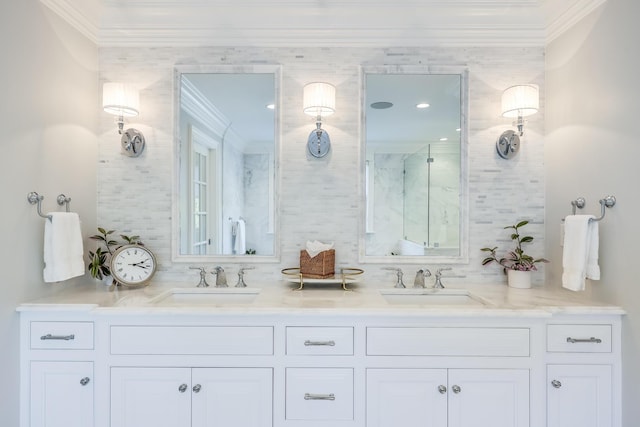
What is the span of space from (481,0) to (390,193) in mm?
1208

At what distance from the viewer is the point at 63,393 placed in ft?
5.25

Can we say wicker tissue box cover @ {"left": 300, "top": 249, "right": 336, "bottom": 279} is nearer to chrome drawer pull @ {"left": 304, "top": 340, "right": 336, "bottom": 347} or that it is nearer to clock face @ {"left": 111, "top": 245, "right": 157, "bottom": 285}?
chrome drawer pull @ {"left": 304, "top": 340, "right": 336, "bottom": 347}

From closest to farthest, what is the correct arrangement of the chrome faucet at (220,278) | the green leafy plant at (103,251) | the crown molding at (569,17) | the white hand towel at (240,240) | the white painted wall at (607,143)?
the white painted wall at (607,143) < the crown molding at (569,17) < the green leafy plant at (103,251) < the chrome faucet at (220,278) < the white hand towel at (240,240)

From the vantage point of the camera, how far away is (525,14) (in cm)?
205

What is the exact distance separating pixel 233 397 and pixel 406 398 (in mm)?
774

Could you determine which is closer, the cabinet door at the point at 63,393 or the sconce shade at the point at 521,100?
the cabinet door at the point at 63,393

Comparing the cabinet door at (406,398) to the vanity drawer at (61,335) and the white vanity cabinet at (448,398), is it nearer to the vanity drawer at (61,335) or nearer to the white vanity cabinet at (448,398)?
the white vanity cabinet at (448,398)

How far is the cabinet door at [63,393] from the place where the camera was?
160 centimetres

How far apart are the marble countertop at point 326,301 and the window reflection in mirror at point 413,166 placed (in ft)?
0.99

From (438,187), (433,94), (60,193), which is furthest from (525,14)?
(60,193)

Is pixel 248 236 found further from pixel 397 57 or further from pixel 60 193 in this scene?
pixel 397 57

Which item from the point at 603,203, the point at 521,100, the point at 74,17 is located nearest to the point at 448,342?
the point at 603,203

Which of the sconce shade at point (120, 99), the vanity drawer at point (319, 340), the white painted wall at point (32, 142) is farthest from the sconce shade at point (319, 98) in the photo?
the white painted wall at point (32, 142)

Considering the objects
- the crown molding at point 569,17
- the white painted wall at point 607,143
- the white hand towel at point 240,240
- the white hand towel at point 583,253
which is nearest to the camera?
the white painted wall at point 607,143
